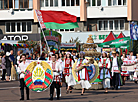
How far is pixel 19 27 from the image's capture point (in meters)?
50.1

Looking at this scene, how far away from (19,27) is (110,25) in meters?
10.6

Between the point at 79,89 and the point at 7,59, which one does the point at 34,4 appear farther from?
the point at 79,89

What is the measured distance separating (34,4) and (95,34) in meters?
8.37

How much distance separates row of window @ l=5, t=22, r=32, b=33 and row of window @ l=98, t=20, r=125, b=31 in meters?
8.33

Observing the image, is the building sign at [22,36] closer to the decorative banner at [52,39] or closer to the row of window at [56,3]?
the row of window at [56,3]

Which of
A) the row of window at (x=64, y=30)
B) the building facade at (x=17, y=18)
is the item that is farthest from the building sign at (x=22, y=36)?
the row of window at (x=64, y=30)

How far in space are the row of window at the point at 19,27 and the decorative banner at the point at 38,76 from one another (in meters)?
35.6

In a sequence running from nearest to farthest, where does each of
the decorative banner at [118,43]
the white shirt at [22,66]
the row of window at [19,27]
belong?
the white shirt at [22,66] → the decorative banner at [118,43] → the row of window at [19,27]

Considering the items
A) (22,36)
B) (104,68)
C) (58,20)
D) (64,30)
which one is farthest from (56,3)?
(104,68)

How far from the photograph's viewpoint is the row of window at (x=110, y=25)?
159 feet

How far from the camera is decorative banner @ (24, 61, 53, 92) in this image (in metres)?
14.4

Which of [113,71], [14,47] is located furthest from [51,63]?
[14,47]

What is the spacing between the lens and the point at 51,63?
48.3 ft

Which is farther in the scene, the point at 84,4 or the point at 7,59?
the point at 84,4
